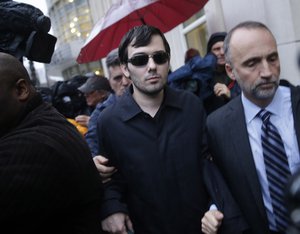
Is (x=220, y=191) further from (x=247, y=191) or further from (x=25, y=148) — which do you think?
(x=25, y=148)

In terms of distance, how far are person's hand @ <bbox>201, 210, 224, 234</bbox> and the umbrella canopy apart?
2286mm

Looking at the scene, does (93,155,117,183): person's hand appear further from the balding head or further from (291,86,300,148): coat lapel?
(291,86,300,148): coat lapel

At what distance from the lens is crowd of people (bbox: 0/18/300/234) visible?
1548 millimetres

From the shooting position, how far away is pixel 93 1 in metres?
13.6

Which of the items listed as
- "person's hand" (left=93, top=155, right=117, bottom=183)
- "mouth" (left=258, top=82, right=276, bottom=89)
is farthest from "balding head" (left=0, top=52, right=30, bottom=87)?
"mouth" (left=258, top=82, right=276, bottom=89)

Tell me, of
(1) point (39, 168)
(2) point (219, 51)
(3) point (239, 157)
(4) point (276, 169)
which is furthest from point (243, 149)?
(2) point (219, 51)

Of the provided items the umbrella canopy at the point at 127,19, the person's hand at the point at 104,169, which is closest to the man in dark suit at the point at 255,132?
the person's hand at the point at 104,169

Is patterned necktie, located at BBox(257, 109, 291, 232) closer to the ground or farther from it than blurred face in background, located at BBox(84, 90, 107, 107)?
farther from it

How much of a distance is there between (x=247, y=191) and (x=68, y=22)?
30075 millimetres

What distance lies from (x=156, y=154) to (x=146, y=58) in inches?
24.3

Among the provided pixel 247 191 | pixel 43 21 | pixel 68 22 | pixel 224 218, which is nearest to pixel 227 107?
pixel 247 191

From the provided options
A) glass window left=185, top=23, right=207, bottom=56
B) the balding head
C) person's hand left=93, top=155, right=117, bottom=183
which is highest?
the balding head

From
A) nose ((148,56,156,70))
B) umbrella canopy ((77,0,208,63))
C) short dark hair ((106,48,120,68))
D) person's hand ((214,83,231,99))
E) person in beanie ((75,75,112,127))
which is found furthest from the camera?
person in beanie ((75,75,112,127))

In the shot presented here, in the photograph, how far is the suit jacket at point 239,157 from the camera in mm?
1972
